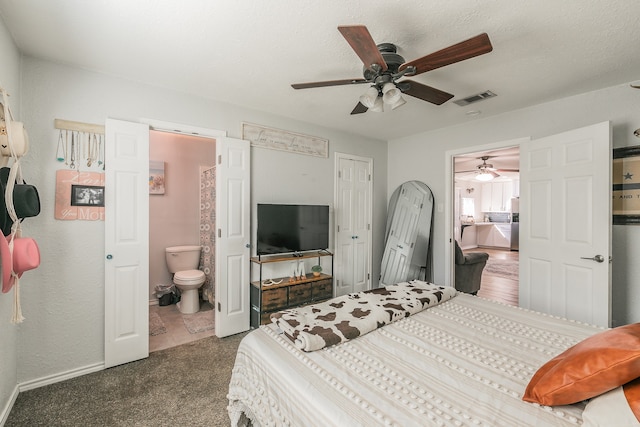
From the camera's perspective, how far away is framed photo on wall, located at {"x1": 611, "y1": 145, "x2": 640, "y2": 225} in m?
2.50

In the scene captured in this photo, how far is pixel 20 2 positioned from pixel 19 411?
251 centimetres

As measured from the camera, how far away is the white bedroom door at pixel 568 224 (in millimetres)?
2418

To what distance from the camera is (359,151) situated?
4.28 metres

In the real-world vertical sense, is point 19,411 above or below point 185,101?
below

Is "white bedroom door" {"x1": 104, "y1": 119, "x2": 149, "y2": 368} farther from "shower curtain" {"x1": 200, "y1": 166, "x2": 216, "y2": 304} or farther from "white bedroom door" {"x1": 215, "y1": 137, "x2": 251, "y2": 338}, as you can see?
"shower curtain" {"x1": 200, "y1": 166, "x2": 216, "y2": 304}

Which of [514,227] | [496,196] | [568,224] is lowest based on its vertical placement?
[514,227]

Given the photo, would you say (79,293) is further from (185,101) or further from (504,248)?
(504,248)

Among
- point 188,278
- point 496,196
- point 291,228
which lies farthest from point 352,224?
point 496,196

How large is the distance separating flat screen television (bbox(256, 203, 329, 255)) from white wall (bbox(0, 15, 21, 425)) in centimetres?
186

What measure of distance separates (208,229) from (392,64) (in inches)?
127

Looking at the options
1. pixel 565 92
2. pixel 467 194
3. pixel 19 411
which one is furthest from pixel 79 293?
pixel 467 194

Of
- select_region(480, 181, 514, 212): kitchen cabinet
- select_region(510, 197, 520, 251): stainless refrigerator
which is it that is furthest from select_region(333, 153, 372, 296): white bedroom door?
select_region(480, 181, 514, 212): kitchen cabinet

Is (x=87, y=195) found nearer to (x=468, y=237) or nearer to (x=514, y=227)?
(x=468, y=237)

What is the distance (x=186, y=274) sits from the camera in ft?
11.9
